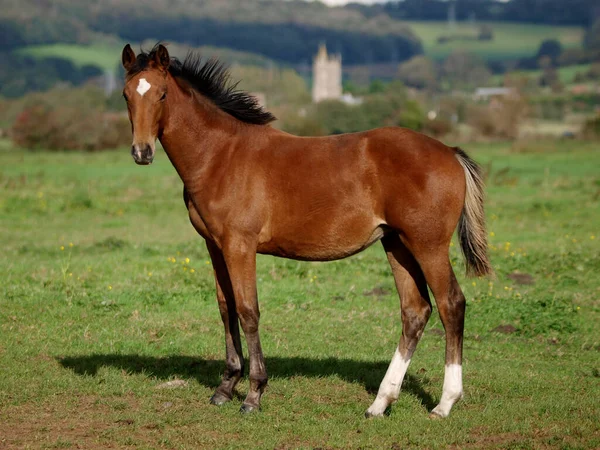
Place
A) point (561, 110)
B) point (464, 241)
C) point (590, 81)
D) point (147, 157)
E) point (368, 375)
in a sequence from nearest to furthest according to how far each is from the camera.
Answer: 1. point (147, 157)
2. point (464, 241)
3. point (368, 375)
4. point (561, 110)
5. point (590, 81)

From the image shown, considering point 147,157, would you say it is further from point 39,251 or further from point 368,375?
point 39,251

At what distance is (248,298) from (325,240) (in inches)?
32.1

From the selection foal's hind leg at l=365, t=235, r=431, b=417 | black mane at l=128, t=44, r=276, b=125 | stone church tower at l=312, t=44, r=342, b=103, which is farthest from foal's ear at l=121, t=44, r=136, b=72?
stone church tower at l=312, t=44, r=342, b=103

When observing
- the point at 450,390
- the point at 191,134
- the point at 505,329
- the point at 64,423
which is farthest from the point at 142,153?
the point at 505,329

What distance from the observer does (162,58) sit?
22.8 feet

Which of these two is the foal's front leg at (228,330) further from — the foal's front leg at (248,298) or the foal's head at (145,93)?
the foal's head at (145,93)

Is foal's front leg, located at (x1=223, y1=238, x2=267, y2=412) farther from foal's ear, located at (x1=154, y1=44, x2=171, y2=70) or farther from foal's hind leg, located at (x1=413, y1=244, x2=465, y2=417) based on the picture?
foal's ear, located at (x1=154, y1=44, x2=171, y2=70)

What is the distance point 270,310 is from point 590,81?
171154mm

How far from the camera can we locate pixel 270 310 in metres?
10.5

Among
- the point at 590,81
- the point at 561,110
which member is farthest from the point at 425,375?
the point at 590,81

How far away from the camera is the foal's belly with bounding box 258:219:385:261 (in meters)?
7.03

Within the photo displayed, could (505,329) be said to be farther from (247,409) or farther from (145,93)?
(145,93)

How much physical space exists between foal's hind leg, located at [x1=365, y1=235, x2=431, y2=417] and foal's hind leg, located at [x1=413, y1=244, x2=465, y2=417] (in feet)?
1.21

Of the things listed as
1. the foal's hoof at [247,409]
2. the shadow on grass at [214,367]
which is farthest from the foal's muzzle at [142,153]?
the shadow on grass at [214,367]
